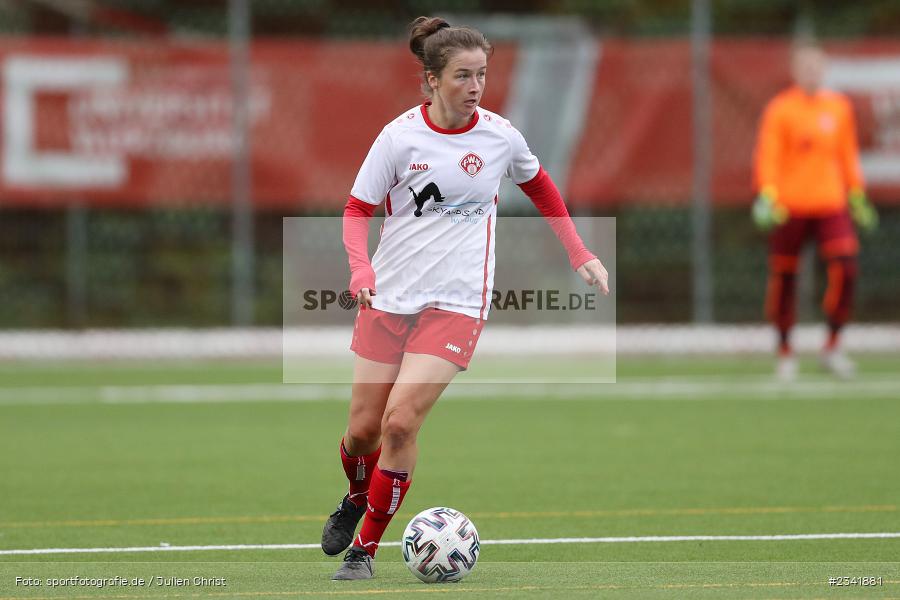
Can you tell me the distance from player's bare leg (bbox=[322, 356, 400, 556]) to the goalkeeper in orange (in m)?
7.93

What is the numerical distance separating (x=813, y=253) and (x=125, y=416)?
24.9ft

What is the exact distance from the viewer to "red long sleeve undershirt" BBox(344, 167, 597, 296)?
20.6 feet

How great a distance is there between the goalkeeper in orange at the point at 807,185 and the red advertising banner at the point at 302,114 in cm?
199

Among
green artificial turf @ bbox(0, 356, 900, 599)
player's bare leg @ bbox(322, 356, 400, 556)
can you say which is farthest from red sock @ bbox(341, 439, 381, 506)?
green artificial turf @ bbox(0, 356, 900, 599)

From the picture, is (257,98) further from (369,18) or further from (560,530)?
(560,530)

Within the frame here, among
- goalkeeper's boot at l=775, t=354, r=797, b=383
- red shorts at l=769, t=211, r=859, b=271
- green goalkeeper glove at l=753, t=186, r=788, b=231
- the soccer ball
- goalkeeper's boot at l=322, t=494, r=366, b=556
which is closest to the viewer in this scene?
the soccer ball

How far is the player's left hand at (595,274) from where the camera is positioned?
666cm

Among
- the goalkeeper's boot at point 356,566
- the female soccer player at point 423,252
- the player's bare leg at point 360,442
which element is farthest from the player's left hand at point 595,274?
the goalkeeper's boot at point 356,566

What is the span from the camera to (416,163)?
6.51 m

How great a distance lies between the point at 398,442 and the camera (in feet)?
21.0

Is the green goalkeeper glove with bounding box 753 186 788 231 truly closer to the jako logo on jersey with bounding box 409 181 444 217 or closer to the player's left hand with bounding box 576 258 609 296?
the player's left hand with bounding box 576 258 609 296

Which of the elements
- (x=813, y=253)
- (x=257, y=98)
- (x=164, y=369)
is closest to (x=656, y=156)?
(x=813, y=253)

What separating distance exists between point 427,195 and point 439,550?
140 centimetres

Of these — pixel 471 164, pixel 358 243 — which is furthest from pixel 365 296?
pixel 471 164
